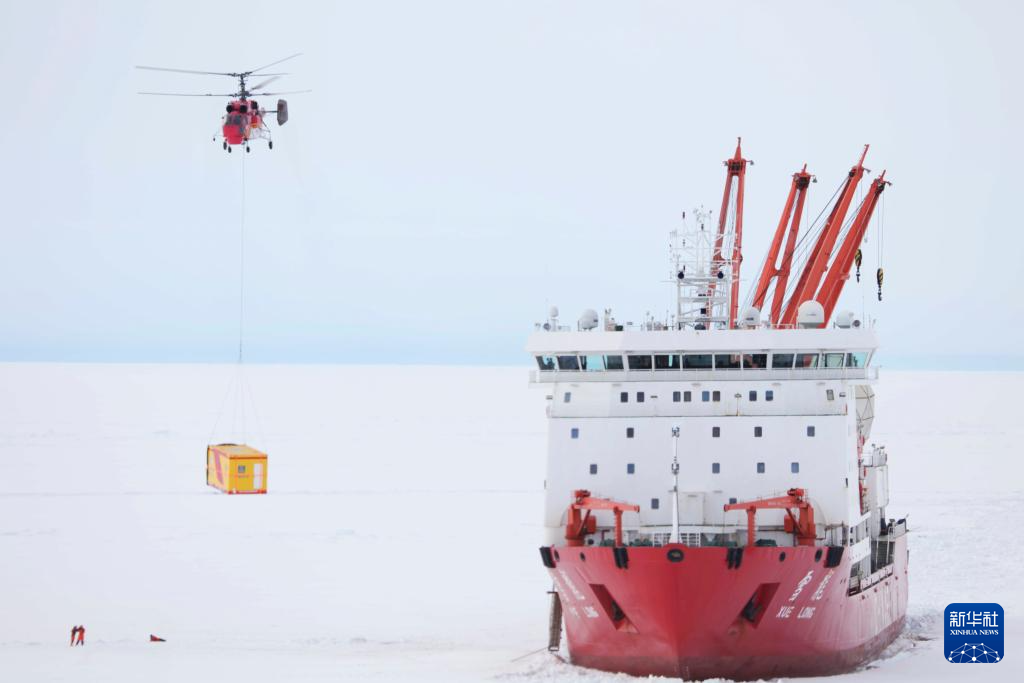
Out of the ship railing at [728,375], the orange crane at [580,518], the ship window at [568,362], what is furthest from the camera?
the ship window at [568,362]

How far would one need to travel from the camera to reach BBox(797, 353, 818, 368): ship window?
32656 millimetres

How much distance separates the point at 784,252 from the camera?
46594 millimetres

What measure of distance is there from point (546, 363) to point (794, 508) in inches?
267

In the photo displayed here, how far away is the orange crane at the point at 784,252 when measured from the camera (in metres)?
45.2

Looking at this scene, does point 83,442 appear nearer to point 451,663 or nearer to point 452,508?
point 452,508

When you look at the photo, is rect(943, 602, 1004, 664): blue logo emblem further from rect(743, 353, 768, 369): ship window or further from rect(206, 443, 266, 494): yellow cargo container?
rect(206, 443, 266, 494): yellow cargo container

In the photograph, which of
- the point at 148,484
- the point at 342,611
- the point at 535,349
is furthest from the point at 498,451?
A: the point at 535,349

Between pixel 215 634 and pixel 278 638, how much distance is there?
5.49ft

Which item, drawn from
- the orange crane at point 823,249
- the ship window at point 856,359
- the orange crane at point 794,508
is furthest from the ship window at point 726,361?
the orange crane at point 823,249

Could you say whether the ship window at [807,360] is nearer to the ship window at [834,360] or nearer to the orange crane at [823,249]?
the ship window at [834,360]

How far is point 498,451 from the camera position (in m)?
91.4

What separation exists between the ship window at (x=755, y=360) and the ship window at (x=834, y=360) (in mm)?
1371

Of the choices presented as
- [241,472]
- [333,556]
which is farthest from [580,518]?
[241,472]

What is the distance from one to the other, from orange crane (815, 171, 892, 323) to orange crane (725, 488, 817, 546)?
610 inches
